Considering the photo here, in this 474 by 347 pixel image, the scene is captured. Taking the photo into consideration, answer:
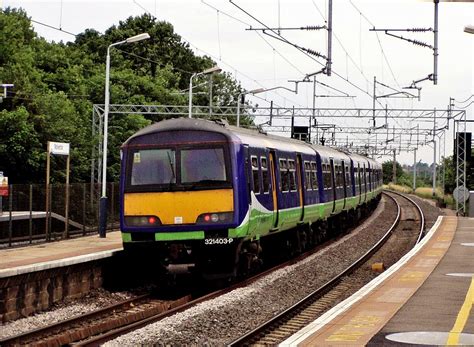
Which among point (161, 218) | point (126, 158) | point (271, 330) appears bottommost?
point (271, 330)

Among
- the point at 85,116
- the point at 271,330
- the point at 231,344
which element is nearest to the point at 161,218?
the point at 271,330

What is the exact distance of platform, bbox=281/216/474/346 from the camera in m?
11.4

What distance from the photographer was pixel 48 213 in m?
25.0

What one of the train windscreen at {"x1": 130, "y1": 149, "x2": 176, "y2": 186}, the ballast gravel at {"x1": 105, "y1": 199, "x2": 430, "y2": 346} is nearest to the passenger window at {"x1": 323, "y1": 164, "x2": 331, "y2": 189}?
the ballast gravel at {"x1": 105, "y1": 199, "x2": 430, "y2": 346}

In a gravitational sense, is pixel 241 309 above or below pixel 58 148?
below

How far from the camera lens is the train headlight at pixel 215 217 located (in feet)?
58.0

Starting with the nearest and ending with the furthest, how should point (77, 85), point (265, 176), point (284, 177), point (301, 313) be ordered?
1. point (301, 313)
2. point (265, 176)
3. point (284, 177)
4. point (77, 85)

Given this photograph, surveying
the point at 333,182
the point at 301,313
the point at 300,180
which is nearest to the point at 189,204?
the point at 301,313

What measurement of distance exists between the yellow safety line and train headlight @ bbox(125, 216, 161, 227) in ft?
19.4

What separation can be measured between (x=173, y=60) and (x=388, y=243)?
57.0 m

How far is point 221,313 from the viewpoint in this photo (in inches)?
592

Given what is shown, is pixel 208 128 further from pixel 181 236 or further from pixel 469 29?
pixel 469 29

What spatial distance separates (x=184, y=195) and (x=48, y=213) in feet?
27.2

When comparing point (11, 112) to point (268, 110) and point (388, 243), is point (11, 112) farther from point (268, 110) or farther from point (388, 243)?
point (388, 243)
